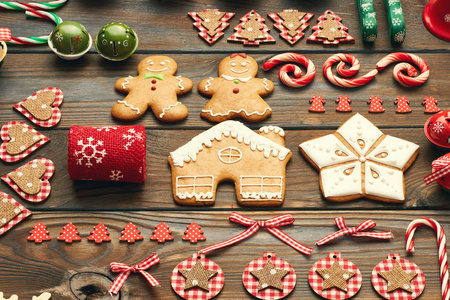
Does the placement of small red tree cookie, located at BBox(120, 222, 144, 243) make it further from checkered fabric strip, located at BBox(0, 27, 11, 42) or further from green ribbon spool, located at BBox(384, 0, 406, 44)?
green ribbon spool, located at BBox(384, 0, 406, 44)

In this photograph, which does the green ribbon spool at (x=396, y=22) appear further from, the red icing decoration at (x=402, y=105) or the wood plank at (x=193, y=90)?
the red icing decoration at (x=402, y=105)

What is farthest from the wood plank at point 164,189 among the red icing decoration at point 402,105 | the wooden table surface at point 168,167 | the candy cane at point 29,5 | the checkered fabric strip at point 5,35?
the candy cane at point 29,5

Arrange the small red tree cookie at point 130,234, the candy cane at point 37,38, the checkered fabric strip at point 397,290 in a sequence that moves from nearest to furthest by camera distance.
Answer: the checkered fabric strip at point 397,290
the small red tree cookie at point 130,234
the candy cane at point 37,38

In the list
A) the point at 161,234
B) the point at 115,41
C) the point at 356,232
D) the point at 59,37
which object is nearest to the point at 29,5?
the point at 59,37

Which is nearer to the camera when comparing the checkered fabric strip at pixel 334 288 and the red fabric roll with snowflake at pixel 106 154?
the checkered fabric strip at pixel 334 288

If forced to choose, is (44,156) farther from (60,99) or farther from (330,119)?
(330,119)

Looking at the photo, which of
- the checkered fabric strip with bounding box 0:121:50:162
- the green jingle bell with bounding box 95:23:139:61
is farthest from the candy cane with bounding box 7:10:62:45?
the checkered fabric strip with bounding box 0:121:50:162
